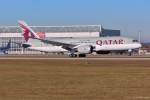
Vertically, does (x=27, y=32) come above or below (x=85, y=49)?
above

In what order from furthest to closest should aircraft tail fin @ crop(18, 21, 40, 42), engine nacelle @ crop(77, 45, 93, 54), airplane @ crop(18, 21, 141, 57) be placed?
aircraft tail fin @ crop(18, 21, 40, 42), airplane @ crop(18, 21, 141, 57), engine nacelle @ crop(77, 45, 93, 54)

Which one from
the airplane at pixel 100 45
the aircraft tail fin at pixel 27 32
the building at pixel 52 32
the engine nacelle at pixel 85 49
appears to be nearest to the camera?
the engine nacelle at pixel 85 49

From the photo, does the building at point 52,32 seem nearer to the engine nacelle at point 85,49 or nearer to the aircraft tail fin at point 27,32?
the aircraft tail fin at point 27,32

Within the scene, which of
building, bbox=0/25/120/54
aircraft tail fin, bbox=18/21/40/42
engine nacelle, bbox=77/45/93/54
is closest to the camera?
engine nacelle, bbox=77/45/93/54

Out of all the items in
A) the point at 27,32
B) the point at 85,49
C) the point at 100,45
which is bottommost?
the point at 85,49

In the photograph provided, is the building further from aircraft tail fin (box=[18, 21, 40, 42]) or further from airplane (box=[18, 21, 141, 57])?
airplane (box=[18, 21, 141, 57])

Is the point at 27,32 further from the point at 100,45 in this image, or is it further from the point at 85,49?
the point at 100,45

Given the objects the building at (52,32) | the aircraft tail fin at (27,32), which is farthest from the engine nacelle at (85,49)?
the building at (52,32)

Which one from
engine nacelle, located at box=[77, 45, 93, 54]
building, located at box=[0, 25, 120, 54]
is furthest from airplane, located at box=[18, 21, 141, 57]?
building, located at box=[0, 25, 120, 54]

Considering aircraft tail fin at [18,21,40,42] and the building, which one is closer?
aircraft tail fin at [18,21,40,42]

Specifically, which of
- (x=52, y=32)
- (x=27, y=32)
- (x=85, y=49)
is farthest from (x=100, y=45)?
(x=52, y=32)
